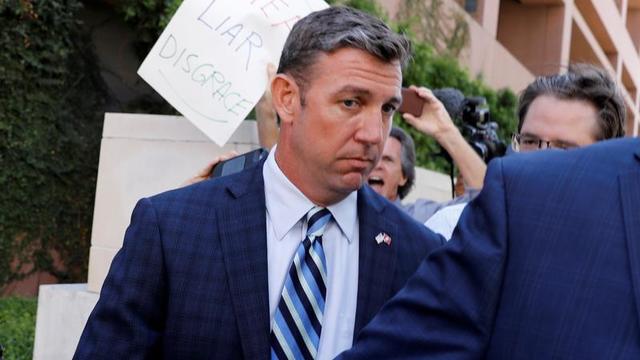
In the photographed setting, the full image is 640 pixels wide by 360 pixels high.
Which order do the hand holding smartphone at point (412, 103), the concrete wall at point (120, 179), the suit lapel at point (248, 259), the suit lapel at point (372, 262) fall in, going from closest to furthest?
1. the suit lapel at point (248, 259)
2. the suit lapel at point (372, 262)
3. the hand holding smartphone at point (412, 103)
4. the concrete wall at point (120, 179)

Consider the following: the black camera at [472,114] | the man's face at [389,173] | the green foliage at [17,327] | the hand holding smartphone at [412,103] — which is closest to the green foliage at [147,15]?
the green foliage at [17,327]

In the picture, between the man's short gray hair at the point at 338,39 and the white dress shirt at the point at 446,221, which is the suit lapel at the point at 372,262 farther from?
the white dress shirt at the point at 446,221

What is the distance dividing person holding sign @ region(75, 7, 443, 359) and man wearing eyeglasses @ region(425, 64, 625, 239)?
0.60 m

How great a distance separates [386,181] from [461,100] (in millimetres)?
504

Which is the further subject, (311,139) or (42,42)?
(42,42)

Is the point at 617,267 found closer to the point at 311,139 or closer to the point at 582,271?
the point at 582,271

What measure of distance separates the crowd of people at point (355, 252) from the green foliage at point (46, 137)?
501 centimetres

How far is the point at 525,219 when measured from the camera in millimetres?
1595

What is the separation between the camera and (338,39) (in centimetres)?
214

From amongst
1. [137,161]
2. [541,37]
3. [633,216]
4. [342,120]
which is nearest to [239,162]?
[342,120]

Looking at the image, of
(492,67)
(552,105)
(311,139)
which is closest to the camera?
(311,139)

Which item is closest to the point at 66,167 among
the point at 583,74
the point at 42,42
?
the point at 42,42

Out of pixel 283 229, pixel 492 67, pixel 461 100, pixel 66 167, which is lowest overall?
pixel 492 67

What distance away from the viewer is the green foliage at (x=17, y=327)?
4.96 meters
